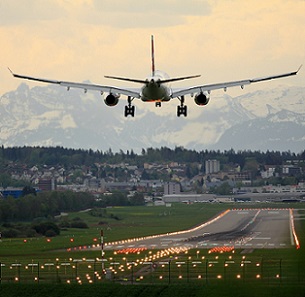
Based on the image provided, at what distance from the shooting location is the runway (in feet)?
377

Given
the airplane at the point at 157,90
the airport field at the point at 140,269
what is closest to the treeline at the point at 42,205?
the airport field at the point at 140,269

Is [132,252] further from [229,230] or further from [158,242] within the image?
[229,230]

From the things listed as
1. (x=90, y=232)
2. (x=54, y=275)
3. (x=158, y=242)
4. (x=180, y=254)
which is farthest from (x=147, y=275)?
(x=90, y=232)

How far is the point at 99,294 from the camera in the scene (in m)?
73.9

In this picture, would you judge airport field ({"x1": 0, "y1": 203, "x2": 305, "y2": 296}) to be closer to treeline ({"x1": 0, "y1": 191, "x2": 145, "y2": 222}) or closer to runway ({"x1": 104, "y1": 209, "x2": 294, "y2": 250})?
runway ({"x1": 104, "y1": 209, "x2": 294, "y2": 250})

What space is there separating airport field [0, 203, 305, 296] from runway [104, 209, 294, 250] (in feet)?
11.0

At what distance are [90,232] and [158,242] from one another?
67.1 feet

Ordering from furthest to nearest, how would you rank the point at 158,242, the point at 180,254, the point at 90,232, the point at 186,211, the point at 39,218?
the point at 186,211, the point at 39,218, the point at 90,232, the point at 158,242, the point at 180,254

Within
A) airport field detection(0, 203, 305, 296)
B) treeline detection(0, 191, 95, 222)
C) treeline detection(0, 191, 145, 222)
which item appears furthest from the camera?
treeline detection(0, 191, 145, 222)

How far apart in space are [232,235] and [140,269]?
138 feet

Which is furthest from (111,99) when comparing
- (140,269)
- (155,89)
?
(140,269)

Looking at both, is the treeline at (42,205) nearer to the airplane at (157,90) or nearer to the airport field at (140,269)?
the airport field at (140,269)

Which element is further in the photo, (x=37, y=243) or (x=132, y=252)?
(x=37, y=243)

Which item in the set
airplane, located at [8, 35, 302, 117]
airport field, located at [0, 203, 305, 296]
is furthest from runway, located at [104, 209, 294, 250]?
airplane, located at [8, 35, 302, 117]
